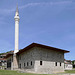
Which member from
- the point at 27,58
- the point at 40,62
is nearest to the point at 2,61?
the point at 27,58

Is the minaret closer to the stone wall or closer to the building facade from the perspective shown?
the building facade

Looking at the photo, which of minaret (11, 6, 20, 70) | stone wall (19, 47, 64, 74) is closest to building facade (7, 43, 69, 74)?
stone wall (19, 47, 64, 74)

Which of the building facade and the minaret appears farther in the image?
the minaret

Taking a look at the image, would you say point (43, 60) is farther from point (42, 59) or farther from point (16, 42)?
point (16, 42)

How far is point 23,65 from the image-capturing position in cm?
3719

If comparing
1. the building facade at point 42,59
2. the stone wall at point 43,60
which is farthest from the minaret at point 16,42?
the stone wall at point 43,60

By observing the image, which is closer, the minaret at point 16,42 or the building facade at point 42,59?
the building facade at point 42,59

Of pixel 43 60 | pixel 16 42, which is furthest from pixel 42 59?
pixel 16 42

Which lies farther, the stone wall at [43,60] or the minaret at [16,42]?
the minaret at [16,42]

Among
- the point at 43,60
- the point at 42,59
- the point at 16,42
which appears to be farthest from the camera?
the point at 16,42

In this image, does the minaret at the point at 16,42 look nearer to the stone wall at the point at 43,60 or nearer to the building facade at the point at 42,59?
the building facade at the point at 42,59

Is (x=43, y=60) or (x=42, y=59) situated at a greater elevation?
(x=42, y=59)

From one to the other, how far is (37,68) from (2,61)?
4912cm

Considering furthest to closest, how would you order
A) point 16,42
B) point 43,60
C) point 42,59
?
point 16,42, point 43,60, point 42,59
